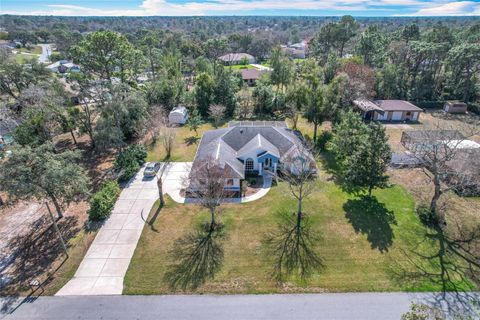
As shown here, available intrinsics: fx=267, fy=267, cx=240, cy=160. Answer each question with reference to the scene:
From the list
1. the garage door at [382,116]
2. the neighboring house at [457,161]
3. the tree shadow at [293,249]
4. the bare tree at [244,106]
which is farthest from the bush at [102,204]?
the garage door at [382,116]

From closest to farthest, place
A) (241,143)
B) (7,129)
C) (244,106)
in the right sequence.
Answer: (241,143) < (7,129) < (244,106)

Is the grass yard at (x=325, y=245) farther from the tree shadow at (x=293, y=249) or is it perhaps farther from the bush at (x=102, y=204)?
the bush at (x=102, y=204)

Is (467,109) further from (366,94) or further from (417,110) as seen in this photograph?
(366,94)

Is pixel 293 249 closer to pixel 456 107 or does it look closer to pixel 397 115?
pixel 397 115

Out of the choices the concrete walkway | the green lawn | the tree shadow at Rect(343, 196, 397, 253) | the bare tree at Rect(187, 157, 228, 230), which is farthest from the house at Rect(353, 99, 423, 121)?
the green lawn

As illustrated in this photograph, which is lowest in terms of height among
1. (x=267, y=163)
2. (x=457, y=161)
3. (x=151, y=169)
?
(x=151, y=169)

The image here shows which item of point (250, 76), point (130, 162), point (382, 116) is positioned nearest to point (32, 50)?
point (250, 76)
